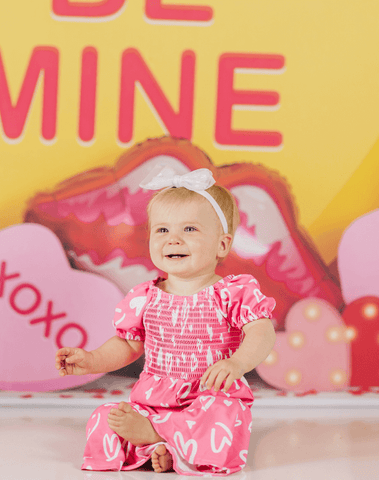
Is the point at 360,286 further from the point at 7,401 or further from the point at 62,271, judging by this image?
the point at 7,401

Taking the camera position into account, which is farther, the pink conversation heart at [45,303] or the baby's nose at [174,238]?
the pink conversation heart at [45,303]

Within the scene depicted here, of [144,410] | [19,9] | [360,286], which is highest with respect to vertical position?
[19,9]

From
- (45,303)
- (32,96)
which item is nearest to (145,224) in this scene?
A: (45,303)

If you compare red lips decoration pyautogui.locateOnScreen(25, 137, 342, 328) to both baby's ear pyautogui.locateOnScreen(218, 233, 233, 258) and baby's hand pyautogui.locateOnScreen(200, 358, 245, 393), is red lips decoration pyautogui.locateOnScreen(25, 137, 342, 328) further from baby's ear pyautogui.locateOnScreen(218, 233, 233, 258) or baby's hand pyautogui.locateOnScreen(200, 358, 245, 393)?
baby's hand pyautogui.locateOnScreen(200, 358, 245, 393)

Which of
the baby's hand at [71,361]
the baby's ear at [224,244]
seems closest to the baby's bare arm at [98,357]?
the baby's hand at [71,361]

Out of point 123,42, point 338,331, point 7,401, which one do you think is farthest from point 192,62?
point 7,401

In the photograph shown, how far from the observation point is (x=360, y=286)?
1.27 m

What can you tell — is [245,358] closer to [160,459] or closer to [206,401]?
[206,401]

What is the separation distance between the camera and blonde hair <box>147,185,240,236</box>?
947mm

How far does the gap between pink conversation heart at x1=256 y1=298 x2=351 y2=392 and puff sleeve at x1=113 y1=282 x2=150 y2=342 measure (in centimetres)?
41

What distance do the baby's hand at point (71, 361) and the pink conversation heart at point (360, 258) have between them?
66 cm

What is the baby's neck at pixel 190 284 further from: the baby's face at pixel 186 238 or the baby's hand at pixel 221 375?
the baby's hand at pixel 221 375

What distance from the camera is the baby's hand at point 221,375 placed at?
749mm

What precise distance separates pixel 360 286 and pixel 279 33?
2.07ft
